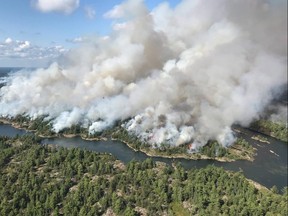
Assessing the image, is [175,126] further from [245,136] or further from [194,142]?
[245,136]

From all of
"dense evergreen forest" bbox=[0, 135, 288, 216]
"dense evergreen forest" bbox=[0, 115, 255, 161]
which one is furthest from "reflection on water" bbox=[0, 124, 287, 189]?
"dense evergreen forest" bbox=[0, 135, 288, 216]

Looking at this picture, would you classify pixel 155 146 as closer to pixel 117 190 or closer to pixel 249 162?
pixel 249 162

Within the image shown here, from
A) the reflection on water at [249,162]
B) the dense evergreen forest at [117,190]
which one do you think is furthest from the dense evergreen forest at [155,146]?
the dense evergreen forest at [117,190]

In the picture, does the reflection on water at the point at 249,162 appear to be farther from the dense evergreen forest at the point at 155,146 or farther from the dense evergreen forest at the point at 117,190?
the dense evergreen forest at the point at 117,190

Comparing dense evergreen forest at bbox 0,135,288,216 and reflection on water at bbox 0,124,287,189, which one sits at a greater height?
reflection on water at bbox 0,124,287,189

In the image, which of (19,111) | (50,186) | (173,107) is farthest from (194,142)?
(19,111)

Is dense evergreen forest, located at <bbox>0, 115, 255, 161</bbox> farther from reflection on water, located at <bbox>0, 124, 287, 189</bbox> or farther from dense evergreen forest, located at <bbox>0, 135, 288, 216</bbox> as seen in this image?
dense evergreen forest, located at <bbox>0, 135, 288, 216</bbox>
